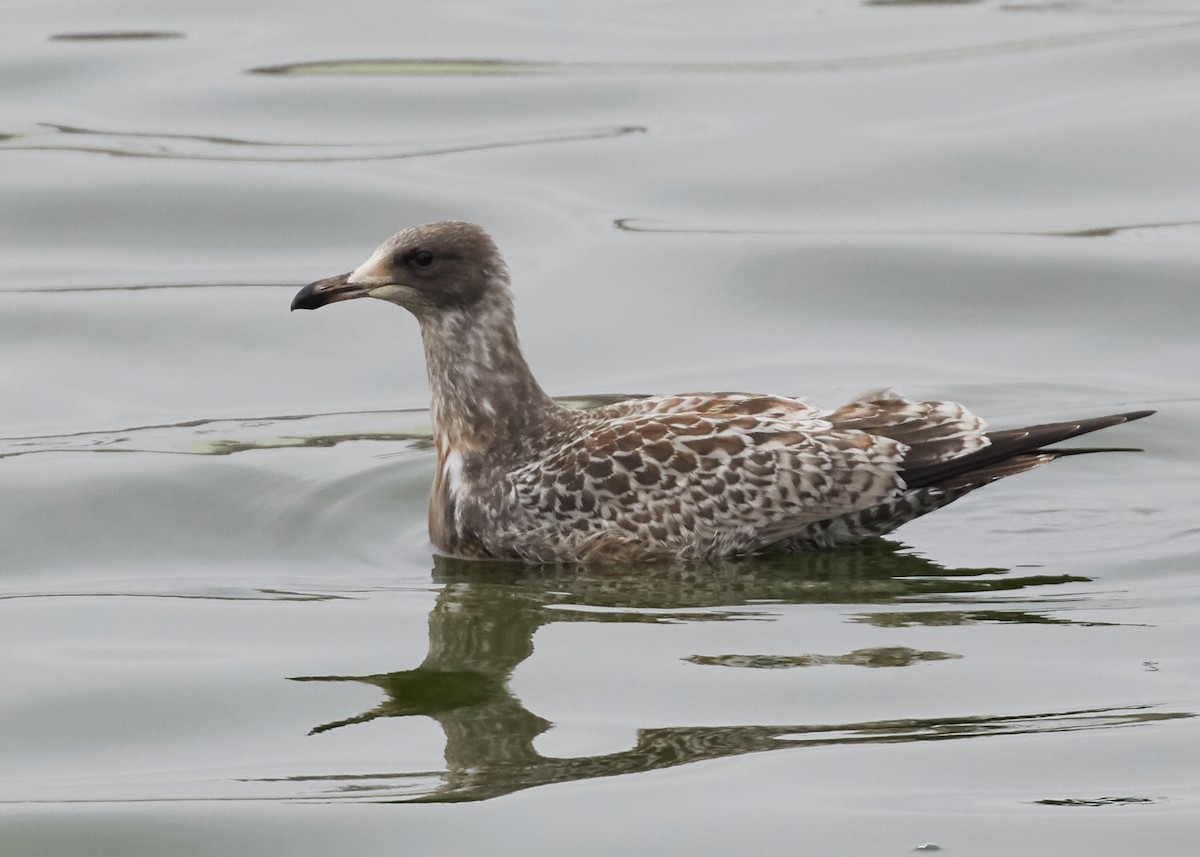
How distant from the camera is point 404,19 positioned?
67.5 feet

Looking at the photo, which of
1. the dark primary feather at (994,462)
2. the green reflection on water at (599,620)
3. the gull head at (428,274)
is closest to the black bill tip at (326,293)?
the gull head at (428,274)

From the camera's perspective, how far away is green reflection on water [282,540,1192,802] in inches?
276

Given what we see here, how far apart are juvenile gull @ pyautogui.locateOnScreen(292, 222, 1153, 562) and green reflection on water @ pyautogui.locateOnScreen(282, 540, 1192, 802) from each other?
0.15 meters

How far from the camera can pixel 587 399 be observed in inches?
482

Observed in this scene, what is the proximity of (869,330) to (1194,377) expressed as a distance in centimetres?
207

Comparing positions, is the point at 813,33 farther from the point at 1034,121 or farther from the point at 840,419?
the point at 840,419

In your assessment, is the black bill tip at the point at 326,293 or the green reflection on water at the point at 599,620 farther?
the black bill tip at the point at 326,293

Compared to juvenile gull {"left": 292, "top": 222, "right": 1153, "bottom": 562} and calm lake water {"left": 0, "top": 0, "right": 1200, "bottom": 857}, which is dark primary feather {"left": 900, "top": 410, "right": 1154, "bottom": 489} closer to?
juvenile gull {"left": 292, "top": 222, "right": 1153, "bottom": 562}

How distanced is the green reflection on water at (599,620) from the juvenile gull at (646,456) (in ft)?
0.51

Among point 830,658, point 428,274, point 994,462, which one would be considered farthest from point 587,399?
point 830,658

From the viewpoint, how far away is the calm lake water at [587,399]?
6.89 meters

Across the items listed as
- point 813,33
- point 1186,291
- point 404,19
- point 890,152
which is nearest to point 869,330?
point 1186,291

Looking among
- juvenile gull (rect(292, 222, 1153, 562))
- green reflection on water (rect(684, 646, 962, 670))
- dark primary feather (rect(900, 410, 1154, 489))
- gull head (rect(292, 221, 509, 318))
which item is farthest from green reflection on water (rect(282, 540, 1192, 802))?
gull head (rect(292, 221, 509, 318))

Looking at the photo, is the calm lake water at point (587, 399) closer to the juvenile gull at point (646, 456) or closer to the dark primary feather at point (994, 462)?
the juvenile gull at point (646, 456)
